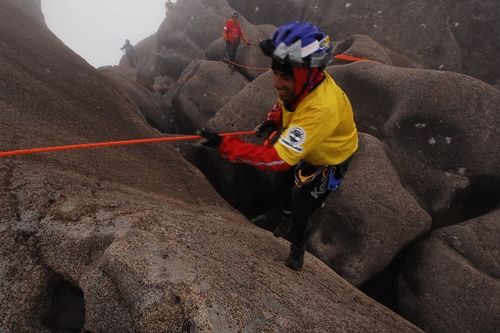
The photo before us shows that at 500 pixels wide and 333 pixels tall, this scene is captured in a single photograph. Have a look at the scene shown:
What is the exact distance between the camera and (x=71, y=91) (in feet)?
30.8

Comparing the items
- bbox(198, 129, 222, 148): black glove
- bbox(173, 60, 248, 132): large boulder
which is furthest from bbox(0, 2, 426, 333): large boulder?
bbox(173, 60, 248, 132): large boulder

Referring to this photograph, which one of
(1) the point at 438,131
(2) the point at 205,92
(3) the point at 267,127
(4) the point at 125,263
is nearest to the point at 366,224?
(1) the point at 438,131

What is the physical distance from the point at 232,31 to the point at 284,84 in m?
14.7

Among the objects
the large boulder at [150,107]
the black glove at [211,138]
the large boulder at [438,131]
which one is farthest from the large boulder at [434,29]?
the black glove at [211,138]

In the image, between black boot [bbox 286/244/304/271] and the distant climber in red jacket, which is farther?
the distant climber in red jacket

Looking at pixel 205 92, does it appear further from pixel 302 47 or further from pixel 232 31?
pixel 302 47

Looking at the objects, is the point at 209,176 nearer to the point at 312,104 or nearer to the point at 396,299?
the point at 396,299

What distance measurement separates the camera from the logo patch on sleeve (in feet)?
12.9

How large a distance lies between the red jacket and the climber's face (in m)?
14.6

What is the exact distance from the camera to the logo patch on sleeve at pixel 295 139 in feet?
12.9

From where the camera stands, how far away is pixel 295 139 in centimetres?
395

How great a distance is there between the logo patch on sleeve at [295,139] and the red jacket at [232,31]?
15.4m

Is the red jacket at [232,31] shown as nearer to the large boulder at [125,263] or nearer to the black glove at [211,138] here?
the large boulder at [125,263]

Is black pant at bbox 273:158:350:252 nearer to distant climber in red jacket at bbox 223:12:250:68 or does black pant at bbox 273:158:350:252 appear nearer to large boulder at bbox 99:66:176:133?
large boulder at bbox 99:66:176:133
